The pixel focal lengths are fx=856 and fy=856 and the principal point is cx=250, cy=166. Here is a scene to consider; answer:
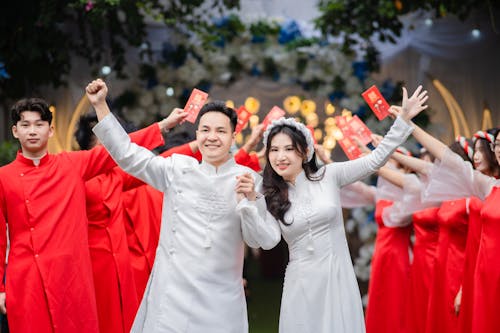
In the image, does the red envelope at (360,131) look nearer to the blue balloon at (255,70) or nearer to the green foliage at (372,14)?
the green foliage at (372,14)

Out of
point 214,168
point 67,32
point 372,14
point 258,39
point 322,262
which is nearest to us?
point 214,168

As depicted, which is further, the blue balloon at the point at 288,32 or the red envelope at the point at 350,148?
the blue balloon at the point at 288,32

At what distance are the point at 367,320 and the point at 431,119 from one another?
2946 mm

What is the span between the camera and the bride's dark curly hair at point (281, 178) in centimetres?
475

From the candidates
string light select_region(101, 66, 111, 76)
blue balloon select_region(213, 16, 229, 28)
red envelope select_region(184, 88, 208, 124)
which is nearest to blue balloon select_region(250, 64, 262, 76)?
blue balloon select_region(213, 16, 229, 28)

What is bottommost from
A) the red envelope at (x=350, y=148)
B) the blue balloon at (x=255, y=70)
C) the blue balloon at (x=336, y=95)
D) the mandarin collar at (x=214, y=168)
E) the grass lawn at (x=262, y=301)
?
the grass lawn at (x=262, y=301)

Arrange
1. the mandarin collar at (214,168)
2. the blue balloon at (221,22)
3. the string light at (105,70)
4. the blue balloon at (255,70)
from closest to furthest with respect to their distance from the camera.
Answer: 1. the mandarin collar at (214,168)
2. the string light at (105,70)
3. the blue balloon at (221,22)
4. the blue balloon at (255,70)

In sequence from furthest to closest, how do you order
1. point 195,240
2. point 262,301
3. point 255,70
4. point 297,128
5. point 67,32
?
point 262,301 < point 255,70 < point 67,32 < point 297,128 < point 195,240

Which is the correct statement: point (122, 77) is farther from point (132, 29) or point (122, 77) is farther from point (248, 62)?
point (248, 62)

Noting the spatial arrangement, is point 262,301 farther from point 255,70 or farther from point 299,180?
point 299,180

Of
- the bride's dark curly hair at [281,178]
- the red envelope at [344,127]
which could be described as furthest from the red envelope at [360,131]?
the bride's dark curly hair at [281,178]

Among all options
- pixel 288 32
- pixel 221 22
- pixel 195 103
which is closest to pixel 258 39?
pixel 288 32

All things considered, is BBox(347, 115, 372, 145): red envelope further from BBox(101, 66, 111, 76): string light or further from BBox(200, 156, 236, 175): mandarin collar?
BBox(101, 66, 111, 76): string light

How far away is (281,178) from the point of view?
192 inches
